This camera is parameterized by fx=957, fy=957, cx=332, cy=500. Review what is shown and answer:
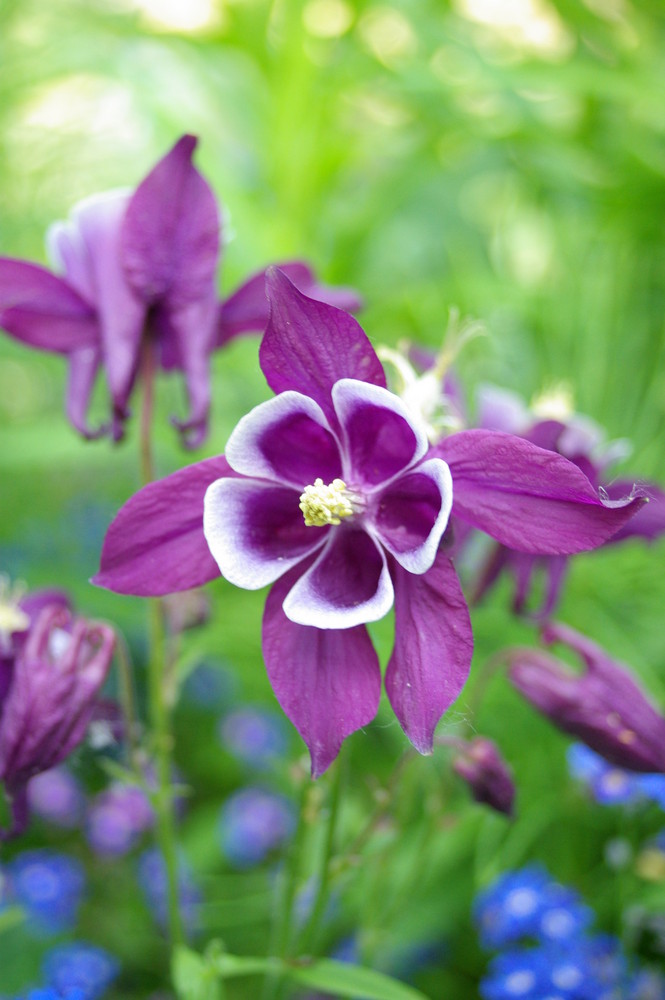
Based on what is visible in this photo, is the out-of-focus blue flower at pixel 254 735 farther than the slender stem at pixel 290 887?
Yes

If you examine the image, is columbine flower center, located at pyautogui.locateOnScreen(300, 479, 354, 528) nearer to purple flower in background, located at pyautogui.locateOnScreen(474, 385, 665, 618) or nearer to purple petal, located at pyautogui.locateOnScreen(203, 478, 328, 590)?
purple petal, located at pyautogui.locateOnScreen(203, 478, 328, 590)

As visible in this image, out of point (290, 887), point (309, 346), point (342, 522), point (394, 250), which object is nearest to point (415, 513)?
point (342, 522)

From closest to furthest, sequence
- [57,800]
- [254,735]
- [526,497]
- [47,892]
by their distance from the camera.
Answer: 1. [526,497]
2. [47,892]
3. [57,800]
4. [254,735]

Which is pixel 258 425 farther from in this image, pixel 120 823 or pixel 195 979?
pixel 120 823

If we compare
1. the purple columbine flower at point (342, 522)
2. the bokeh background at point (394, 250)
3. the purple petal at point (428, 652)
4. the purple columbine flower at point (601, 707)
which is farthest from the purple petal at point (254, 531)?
the bokeh background at point (394, 250)

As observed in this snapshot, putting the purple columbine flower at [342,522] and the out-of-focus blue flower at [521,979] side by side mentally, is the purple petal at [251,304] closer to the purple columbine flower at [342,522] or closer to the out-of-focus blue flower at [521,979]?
the purple columbine flower at [342,522]

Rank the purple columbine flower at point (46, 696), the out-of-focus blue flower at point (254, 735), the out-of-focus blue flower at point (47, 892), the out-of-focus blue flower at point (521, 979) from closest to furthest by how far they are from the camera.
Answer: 1. the purple columbine flower at point (46, 696)
2. the out-of-focus blue flower at point (521, 979)
3. the out-of-focus blue flower at point (47, 892)
4. the out-of-focus blue flower at point (254, 735)

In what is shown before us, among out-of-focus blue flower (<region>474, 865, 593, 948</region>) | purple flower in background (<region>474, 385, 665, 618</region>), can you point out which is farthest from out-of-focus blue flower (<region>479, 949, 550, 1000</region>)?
purple flower in background (<region>474, 385, 665, 618</region>)
